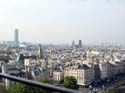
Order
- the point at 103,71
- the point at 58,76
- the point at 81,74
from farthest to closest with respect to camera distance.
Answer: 1. the point at 103,71
2. the point at 81,74
3. the point at 58,76

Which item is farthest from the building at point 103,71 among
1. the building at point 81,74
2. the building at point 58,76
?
the building at point 58,76

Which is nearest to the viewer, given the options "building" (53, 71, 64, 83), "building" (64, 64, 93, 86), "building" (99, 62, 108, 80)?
"building" (53, 71, 64, 83)

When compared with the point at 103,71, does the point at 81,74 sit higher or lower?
higher

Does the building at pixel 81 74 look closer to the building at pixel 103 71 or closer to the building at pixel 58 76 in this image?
the building at pixel 58 76

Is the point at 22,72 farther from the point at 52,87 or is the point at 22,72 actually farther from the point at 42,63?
the point at 52,87

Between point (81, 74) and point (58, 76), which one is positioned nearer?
point (58, 76)

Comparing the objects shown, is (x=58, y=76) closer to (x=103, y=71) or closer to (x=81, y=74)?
(x=81, y=74)

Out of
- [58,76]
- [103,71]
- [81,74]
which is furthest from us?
[103,71]

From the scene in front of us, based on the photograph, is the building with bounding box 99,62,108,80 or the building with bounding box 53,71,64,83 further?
the building with bounding box 99,62,108,80

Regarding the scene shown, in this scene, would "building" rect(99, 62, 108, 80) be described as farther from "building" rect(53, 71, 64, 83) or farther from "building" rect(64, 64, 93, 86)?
"building" rect(53, 71, 64, 83)

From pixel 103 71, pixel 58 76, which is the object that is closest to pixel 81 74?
pixel 58 76

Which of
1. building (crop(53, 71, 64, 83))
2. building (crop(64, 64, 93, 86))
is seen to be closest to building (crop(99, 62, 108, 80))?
building (crop(64, 64, 93, 86))
